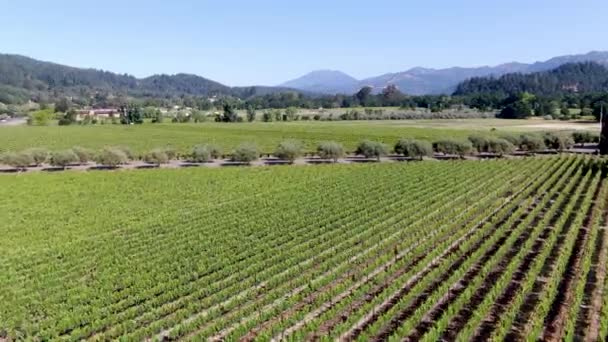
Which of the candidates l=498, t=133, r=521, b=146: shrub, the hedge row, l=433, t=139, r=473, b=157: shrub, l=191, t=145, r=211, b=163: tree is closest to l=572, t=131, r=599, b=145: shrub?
the hedge row

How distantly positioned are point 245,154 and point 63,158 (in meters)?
23.3

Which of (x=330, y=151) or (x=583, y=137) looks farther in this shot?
(x=583, y=137)

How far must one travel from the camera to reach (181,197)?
4169cm

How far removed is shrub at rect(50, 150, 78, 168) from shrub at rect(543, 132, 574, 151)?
68.4 m

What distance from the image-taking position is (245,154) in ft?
219

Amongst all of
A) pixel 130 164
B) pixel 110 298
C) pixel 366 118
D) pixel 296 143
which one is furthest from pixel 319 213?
pixel 366 118

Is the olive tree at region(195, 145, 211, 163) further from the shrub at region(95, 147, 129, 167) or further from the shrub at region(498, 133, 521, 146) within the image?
the shrub at region(498, 133, 521, 146)

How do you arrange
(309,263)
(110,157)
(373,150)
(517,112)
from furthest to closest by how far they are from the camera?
(517,112) < (373,150) < (110,157) < (309,263)

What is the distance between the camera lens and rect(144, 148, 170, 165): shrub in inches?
2591

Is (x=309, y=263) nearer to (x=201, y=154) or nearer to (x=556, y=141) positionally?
(x=201, y=154)

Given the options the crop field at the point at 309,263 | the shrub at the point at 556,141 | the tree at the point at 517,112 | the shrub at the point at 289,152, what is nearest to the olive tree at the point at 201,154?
the shrub at the point at 289,152

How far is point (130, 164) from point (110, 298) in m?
52.1

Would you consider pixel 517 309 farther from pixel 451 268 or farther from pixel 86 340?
pixel 86 340

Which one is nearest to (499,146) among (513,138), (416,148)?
(513,138)
